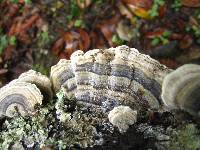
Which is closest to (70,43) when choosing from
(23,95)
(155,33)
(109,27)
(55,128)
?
(109,27)

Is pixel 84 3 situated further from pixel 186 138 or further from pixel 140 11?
pixel 186 138

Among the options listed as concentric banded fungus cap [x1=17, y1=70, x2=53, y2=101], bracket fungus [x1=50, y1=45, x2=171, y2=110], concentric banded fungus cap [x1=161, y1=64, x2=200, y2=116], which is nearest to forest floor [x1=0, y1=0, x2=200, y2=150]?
concentric banded fungus cap [x1=17, y1=70, x2=53, y2=101]

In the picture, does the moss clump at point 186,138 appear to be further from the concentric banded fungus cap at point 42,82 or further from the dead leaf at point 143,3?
the dead leaf at point 143,3

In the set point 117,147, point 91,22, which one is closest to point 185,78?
point 117,147

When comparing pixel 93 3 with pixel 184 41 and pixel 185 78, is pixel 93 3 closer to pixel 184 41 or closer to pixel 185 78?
pixel 184 41

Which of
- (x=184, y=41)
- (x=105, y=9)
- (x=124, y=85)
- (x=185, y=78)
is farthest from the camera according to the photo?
(x=105, y=9)

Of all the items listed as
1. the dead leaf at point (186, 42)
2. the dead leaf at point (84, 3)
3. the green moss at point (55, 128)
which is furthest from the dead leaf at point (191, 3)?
the green moss at point (55, 128)

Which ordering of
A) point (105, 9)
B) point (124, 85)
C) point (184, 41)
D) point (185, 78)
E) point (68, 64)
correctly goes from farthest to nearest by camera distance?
point (105, 9), point (184, 41), point (68, 64), point (124, 85), point (185, 78)

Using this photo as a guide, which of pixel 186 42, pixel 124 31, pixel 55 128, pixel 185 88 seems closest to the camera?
pixel 185 88

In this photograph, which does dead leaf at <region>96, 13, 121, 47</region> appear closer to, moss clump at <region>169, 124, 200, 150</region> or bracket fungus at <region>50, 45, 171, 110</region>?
bracket fungus at <region>50, 45, 171, 110</region>
